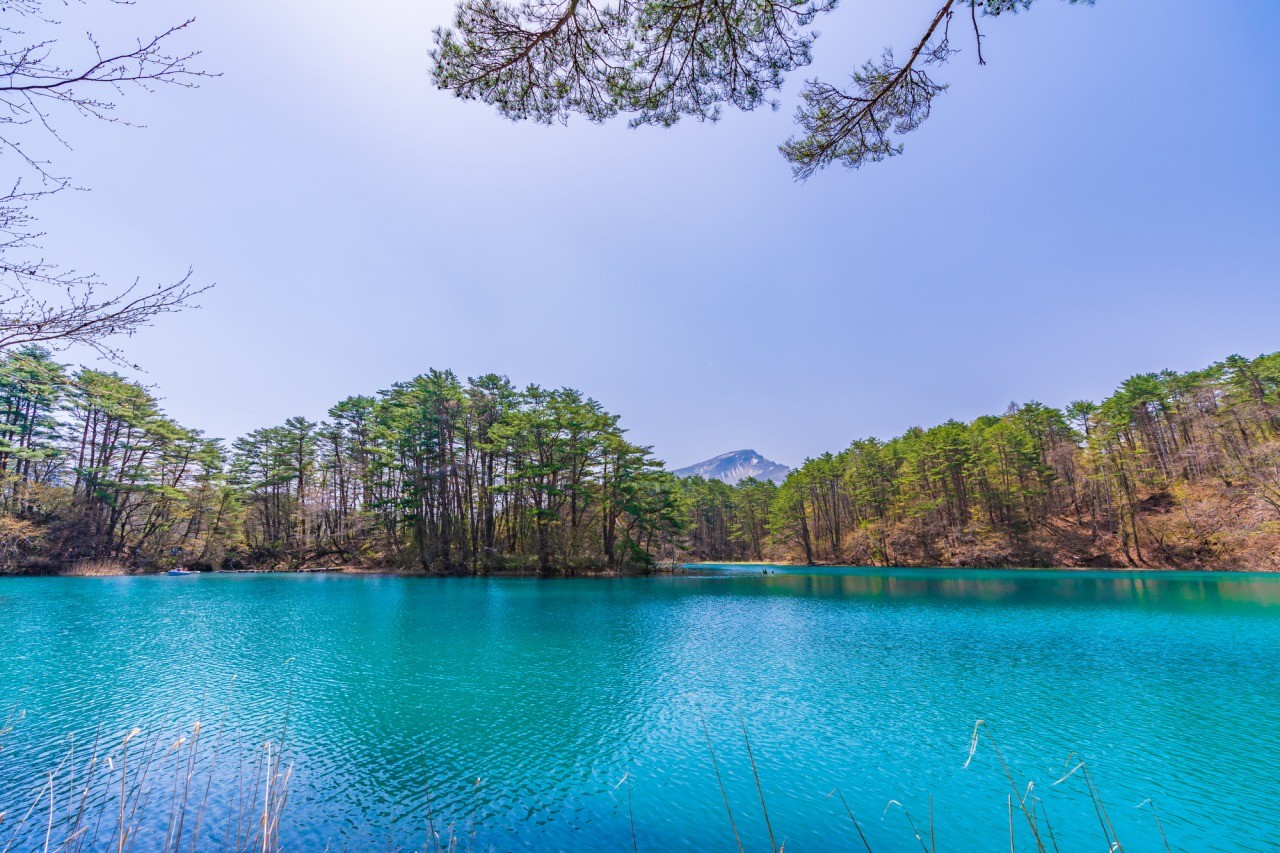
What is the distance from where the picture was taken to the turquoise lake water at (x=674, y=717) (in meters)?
4.68

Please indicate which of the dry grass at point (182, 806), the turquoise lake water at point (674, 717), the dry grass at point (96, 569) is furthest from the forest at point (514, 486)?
the dry grass at point (182, 806)

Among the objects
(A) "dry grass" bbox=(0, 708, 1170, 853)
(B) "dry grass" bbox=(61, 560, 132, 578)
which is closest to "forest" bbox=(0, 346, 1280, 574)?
(B) "dry grass" bbox=(61, 560, 132, 578)

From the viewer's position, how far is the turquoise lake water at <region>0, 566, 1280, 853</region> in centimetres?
468

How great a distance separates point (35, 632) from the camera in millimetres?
11672

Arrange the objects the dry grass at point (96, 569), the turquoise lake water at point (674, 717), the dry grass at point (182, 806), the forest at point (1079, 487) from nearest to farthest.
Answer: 1. the dry grass at point (182, 806)
2. the turquoise lake water at point (674, 717)
3. the dry grass at point (96, 569)
4. the forest at point (1079, 487)

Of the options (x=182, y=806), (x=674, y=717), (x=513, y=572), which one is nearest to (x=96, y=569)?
(x=513, y=572)

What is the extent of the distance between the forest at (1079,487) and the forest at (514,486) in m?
0.16

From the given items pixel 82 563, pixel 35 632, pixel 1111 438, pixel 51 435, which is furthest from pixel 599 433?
pixel 1111 438

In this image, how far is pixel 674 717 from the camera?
724 centimetres

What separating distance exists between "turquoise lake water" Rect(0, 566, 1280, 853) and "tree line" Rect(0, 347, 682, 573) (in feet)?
51.7

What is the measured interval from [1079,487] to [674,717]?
149ft

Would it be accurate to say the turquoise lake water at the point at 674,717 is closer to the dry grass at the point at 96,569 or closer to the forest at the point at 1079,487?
the dry grass at the point at 96,569

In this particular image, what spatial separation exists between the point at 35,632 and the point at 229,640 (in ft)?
15.5

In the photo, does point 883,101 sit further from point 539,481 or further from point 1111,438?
point 1111,438
